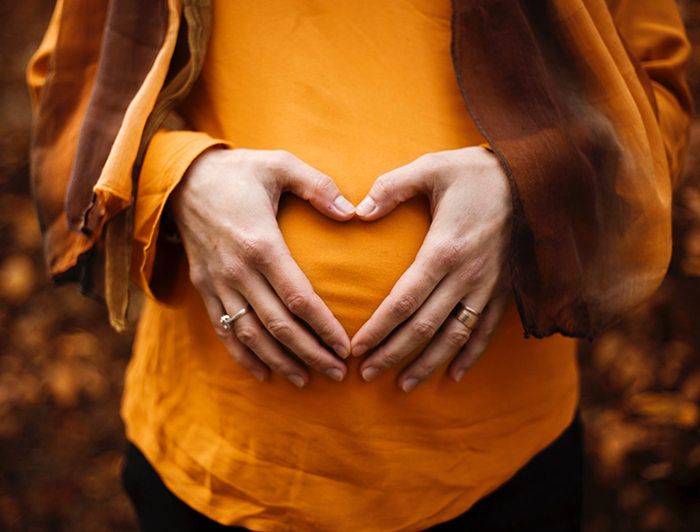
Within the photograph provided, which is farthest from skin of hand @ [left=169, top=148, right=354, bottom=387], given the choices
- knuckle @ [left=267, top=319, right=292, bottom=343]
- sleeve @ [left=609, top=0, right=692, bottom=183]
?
sleeve @ [left=609, top=0, right=692, bottom=183]

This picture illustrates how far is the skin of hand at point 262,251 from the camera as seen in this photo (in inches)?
24.5

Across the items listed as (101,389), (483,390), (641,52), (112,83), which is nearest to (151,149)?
(112,83)

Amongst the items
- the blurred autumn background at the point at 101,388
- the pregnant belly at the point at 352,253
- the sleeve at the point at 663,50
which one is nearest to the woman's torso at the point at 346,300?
the pregnant belly at the point at 352,253

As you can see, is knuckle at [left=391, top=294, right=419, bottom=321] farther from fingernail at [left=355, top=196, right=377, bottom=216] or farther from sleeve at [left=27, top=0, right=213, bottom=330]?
sleeve at [left=27, top=0, right=213, bottom=330]

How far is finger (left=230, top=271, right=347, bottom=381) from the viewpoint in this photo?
2.08 feet

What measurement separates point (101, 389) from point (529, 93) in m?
2.07

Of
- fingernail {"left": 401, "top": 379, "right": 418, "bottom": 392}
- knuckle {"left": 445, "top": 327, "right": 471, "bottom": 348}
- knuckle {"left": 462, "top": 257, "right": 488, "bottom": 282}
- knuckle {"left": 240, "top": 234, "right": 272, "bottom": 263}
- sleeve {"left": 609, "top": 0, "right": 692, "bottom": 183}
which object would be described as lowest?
fingernail {"left": 401, "top": 379, "right": 418, "bottom": 392}

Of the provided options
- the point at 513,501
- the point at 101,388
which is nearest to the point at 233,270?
the point at 513,501

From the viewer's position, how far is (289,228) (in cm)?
66

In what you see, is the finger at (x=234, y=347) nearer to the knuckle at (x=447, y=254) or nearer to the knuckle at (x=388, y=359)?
the knuckle at (x=388, y=359)

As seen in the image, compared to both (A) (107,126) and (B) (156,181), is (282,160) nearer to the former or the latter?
(B) (156,181)

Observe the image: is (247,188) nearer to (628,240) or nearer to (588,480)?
(628,240)

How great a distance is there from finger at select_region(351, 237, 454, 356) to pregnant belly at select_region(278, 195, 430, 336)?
26 millimetres

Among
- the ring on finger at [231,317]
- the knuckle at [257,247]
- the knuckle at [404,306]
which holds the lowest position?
the ring on finger at [231,317]
